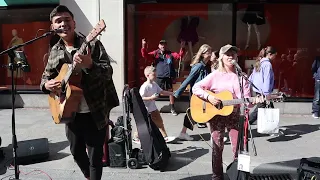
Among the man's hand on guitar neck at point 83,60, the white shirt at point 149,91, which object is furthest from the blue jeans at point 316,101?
the man's hand on guitar neck at point 83,60

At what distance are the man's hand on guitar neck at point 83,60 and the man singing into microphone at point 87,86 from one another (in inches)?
0.8

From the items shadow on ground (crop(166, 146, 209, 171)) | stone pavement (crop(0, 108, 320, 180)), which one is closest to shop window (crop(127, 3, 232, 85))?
stone pavement (crop(0, 108, 320, 180))

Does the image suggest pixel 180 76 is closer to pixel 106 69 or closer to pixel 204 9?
pixel 204 9

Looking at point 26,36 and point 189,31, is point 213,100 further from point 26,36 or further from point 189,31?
point 26,36

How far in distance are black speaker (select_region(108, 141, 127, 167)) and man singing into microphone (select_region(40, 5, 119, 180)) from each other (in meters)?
1.22

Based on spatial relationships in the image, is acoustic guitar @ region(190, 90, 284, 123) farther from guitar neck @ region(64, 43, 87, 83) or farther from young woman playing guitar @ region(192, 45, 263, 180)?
guitar neck @ region(64, 43, 87, 83)

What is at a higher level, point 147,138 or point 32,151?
point 147,138

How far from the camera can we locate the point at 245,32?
9.28 metres

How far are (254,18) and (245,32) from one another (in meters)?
0.44

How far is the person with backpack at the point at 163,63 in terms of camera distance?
8.76 meters

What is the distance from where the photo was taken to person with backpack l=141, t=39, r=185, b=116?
8.76 metres

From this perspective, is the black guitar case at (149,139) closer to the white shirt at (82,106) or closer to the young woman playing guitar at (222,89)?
the young woman playing guitar at (222,89)

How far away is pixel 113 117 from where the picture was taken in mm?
8438

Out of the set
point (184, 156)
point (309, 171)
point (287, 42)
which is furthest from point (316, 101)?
point (309, 171)
